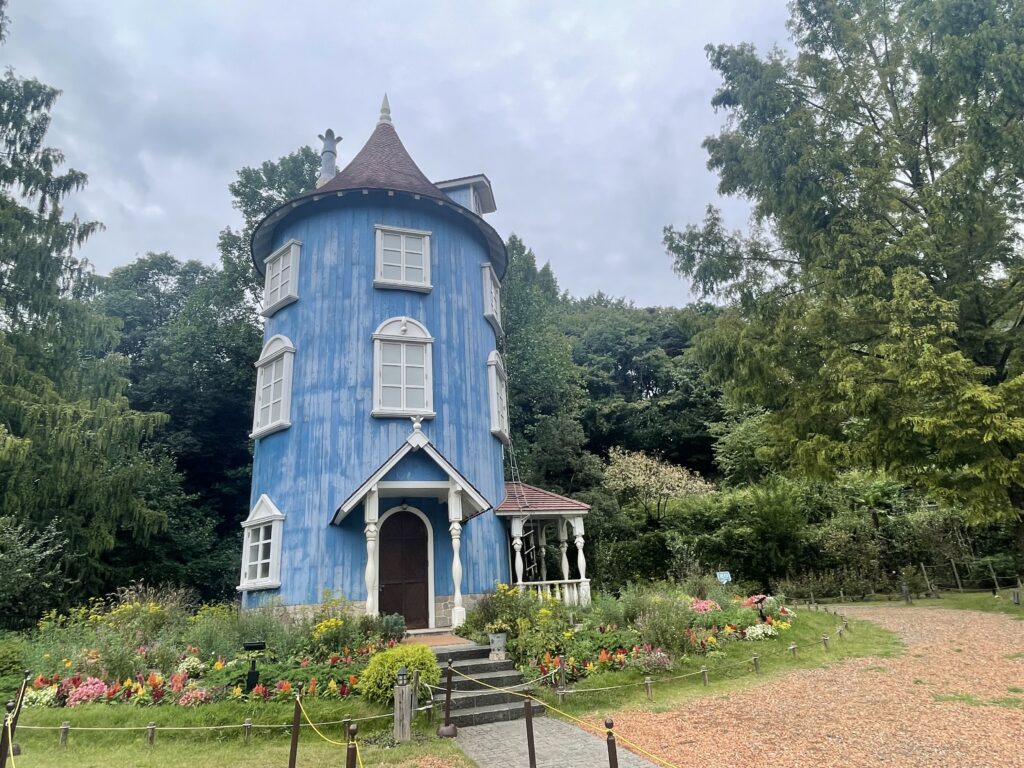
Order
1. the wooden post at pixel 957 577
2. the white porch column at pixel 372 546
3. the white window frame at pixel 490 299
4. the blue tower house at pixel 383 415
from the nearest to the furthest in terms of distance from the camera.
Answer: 1. the white porch column at pixel 372 546
2. the blue tower house at pixel 383 415
3. the white window frame at pixel 490 299
4. the wooden post at pixel 957 577

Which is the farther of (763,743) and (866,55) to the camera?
(866,55)

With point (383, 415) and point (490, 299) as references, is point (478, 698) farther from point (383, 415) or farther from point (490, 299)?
point (490, 299)

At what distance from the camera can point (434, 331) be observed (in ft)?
49.3

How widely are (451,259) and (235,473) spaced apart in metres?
14.4

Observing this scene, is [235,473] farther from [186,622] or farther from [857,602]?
[857,602]

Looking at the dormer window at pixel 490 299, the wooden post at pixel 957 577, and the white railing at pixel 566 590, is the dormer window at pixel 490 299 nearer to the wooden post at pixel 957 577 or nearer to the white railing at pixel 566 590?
the white railing at pixel 566 590

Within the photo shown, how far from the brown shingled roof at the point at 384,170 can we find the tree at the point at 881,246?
741 cm

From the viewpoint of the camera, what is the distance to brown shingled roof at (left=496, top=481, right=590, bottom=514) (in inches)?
586

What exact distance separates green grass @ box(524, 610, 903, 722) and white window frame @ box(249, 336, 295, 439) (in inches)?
337

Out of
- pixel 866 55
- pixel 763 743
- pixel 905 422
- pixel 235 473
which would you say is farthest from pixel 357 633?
pixel 866 55

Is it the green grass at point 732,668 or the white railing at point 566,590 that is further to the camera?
the white railing at point 566,590

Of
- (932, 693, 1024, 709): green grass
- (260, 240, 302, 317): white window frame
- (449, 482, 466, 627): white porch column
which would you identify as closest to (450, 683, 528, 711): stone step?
(449, 482, 466, 627): white porch column

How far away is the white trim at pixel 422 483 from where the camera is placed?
40.4 ft

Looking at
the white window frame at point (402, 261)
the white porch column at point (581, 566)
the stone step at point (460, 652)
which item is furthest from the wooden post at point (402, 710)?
the white window frame at point (402, 261)
